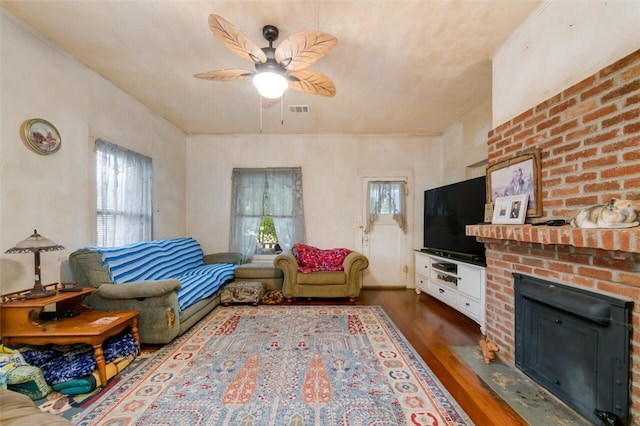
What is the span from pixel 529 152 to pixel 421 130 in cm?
256

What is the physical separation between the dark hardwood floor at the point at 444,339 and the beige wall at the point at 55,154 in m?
3.27

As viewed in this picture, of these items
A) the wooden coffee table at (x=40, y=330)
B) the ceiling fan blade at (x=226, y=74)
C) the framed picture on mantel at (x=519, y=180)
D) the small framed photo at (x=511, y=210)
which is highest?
the ceiling fan blade at (x=226, y=74)

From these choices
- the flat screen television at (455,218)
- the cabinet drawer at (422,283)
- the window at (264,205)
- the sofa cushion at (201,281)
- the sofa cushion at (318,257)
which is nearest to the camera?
the sofa cushion at (201,281)

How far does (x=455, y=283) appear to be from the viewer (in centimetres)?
314

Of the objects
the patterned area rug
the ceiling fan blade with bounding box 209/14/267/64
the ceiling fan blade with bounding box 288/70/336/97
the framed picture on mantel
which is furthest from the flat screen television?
the ceiling fan blade with bounding box 209/14/267/64

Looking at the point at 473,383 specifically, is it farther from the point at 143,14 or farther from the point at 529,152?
the point at 143,14

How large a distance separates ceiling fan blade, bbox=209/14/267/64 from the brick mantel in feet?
6.94

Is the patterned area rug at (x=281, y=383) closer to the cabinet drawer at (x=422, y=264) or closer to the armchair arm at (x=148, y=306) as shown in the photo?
the armchair arm at (x=148, y=306)

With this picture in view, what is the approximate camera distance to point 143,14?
5.96ft

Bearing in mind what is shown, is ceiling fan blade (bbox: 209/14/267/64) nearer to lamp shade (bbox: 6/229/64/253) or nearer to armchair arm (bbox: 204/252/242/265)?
lamp shade (bbox: 6/229/64/253)

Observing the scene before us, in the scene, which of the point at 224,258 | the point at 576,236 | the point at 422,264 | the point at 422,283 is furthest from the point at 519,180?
the point at 224,258

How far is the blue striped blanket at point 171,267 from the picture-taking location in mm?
2424

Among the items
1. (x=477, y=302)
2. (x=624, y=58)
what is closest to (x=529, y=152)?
(x=624, y=58)

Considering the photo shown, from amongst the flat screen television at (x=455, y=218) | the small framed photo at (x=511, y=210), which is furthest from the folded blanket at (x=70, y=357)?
the flat screen television at (x=455, y=218)
